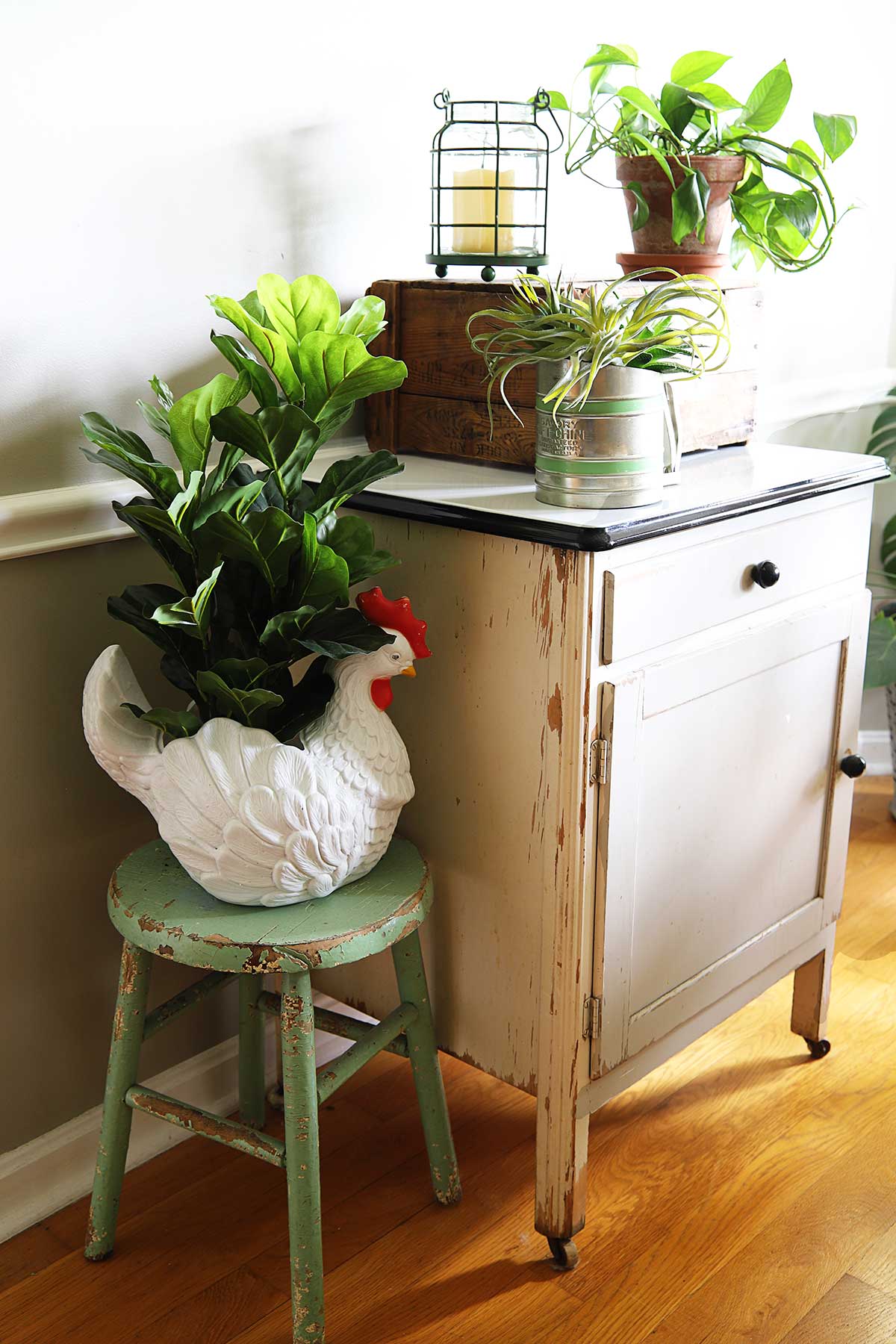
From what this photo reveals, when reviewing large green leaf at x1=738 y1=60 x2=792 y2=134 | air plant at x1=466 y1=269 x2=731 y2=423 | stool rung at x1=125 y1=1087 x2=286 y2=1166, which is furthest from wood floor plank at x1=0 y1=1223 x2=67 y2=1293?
large green leaf at x1=738 y1=60 x2=792 y2=134

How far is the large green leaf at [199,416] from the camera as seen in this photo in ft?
4.24

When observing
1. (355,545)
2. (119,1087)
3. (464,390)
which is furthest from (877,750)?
(119,1087)

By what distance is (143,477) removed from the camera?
4.19 ft

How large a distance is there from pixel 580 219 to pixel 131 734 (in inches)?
44.6

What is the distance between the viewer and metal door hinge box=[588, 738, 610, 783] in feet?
4.42

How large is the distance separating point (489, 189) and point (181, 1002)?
1.08m

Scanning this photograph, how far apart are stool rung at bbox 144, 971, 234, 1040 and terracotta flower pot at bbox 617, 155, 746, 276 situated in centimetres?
109

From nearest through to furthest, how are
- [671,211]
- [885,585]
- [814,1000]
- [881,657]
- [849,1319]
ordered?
[849,1319] < [671,211] < [814,1000] < [881,657] < [885,585]

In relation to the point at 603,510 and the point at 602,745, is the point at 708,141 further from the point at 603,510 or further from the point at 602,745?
the point at 602,745

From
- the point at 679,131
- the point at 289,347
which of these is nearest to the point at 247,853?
the point at 289,347

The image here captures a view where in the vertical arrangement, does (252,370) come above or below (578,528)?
above

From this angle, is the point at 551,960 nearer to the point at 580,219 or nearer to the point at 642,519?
the point at 642,519

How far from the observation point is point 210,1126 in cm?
137

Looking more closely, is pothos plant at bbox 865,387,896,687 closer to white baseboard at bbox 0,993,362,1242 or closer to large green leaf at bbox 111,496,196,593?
white baseboard at bbox 0,993,362,1242
